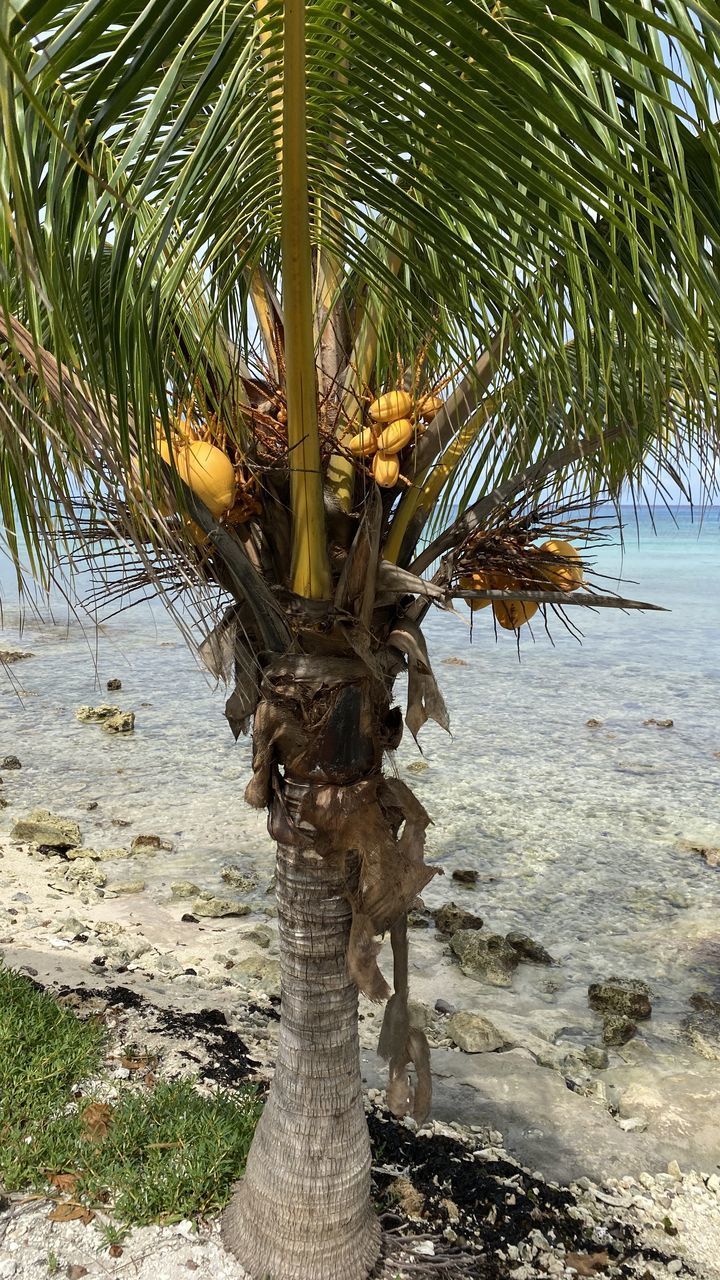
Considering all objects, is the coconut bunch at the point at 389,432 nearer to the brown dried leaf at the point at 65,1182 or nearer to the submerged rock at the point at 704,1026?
the brown dried leaf at the point at 65,1182

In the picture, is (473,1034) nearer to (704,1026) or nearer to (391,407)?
(704,1026)

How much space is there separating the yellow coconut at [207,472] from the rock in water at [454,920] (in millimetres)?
3910

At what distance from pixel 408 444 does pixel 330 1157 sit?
181 cm

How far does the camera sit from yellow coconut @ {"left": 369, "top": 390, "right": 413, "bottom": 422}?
6.35 ft

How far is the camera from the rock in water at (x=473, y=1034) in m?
3.90

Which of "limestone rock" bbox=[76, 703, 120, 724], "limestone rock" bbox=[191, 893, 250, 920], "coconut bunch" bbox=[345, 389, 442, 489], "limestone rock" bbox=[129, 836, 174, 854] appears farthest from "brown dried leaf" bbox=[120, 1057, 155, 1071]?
"limestone rock" bbox=[76, 703, 120, 724]

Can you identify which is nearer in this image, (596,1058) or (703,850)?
(596,1058)

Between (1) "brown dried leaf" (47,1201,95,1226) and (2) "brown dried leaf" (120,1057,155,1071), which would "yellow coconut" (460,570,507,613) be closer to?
(1) "brown dried leaf" (47,1201,95,1226)

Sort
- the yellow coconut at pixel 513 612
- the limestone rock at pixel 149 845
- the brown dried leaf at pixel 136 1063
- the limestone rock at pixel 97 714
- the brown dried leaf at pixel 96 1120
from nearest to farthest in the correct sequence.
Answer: the yellow coconut at pixel 513 612 → the brown dried leaf at pixel 96 1120 → the brown dried leaf at pixel 136 1063 → the limestone rock at pixel 149 845 → the limestone rock at pixel 97 714

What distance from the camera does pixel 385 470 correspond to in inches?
77.1

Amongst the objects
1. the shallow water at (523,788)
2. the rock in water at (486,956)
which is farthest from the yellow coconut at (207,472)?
the rock in water at (486,956)

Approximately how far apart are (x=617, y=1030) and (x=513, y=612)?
2692mm

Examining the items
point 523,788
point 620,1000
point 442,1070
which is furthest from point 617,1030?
point 523,788

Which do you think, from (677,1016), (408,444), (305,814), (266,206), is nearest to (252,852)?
(677,1016)
